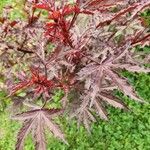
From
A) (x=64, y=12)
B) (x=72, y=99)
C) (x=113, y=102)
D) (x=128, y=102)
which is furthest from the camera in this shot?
(x=128, y=102)

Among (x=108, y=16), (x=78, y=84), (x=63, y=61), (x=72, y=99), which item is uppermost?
(x=108, y=16)

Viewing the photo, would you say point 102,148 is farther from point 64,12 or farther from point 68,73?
point 64,12

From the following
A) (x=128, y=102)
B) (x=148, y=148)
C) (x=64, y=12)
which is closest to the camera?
(x=64, y=12)

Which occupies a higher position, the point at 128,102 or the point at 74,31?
the point at 74,31

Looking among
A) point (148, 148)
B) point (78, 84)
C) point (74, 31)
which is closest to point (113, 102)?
point (78, 84)

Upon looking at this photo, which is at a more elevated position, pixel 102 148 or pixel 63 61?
pixel 63 61

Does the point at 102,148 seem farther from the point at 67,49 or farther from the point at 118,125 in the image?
the point at 67,49

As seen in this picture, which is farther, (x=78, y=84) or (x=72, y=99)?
(x=72, y=99)

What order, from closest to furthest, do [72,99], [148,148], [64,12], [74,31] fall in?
[64,12] → [74,31] → [72,99] → [148,148]

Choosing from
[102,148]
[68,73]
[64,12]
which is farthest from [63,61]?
[102,148]

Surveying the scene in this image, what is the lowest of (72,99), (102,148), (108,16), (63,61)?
(102,148)
